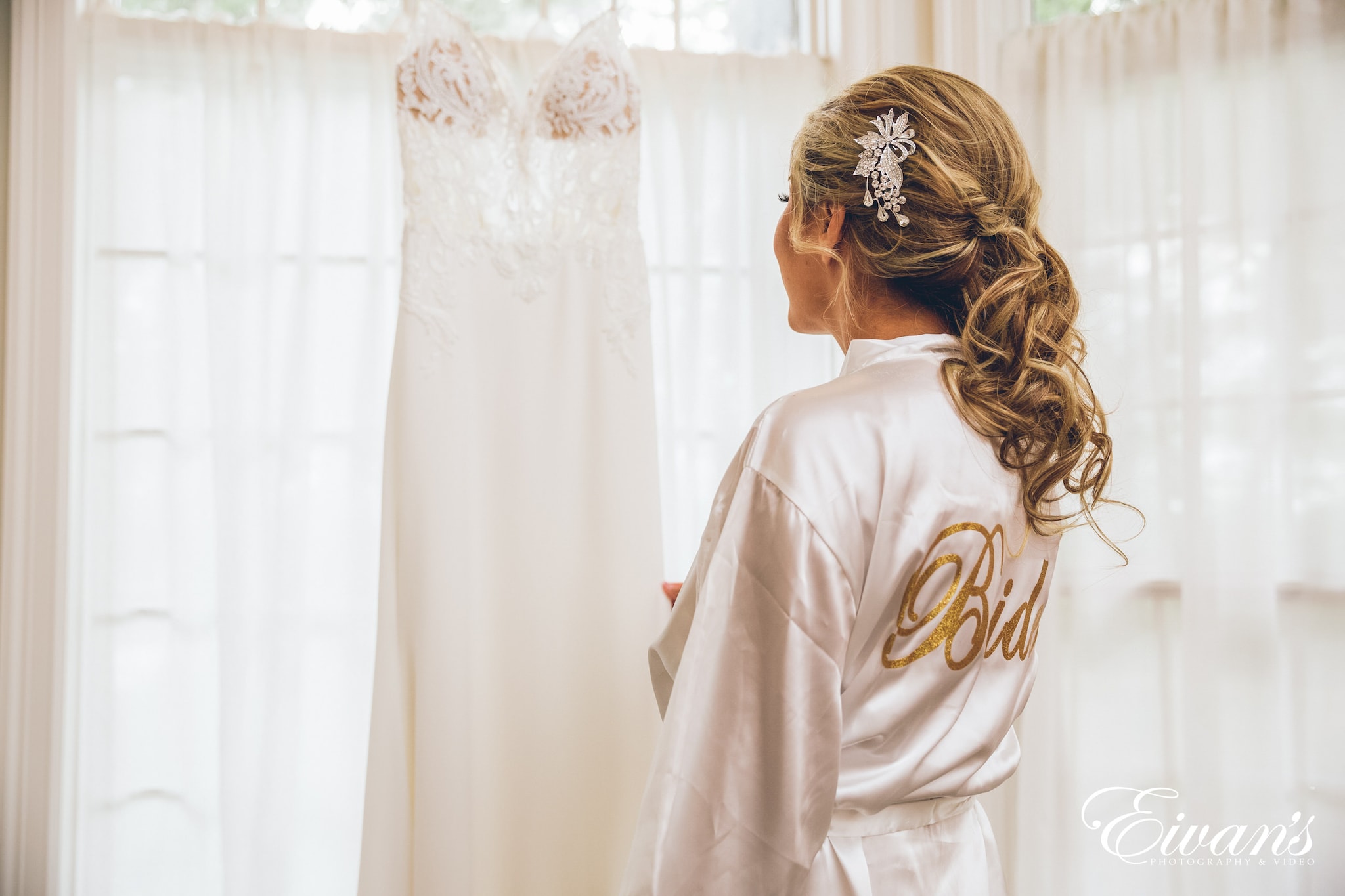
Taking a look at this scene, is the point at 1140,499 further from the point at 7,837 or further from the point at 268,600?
the point at 7,837

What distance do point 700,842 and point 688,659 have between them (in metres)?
0.15

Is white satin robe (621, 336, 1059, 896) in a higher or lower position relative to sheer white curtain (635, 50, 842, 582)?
lower

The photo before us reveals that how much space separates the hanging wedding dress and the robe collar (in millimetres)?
628

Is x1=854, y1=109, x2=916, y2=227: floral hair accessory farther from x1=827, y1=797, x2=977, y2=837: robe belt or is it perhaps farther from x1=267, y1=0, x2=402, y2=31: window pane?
x1=267, y1=0, x2=402, y2=31: window pane

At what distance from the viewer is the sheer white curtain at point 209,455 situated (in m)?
1.66

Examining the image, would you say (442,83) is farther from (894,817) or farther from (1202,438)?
(1202,438)

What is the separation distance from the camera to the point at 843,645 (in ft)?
2.40

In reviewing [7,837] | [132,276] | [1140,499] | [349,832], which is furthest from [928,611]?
[7,837]

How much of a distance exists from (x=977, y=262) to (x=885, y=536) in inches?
11.6

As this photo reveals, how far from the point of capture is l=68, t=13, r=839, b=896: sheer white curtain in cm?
165

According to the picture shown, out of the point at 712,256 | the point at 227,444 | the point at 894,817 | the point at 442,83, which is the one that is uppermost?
the point at 442,83
